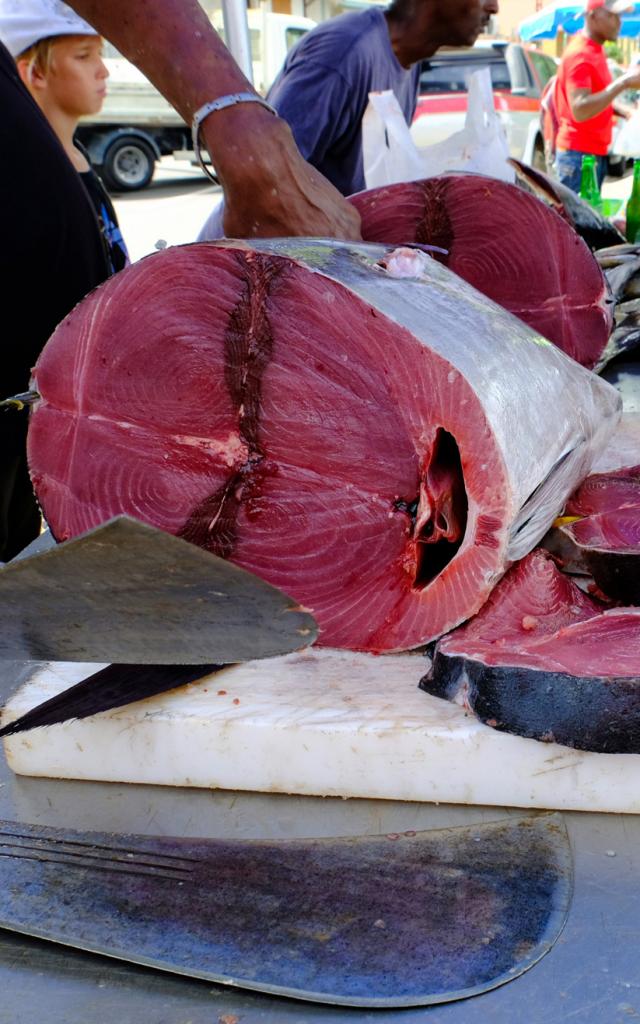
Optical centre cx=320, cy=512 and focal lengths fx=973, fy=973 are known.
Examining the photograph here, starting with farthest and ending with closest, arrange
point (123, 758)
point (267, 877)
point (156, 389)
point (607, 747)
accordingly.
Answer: point (156, 389) → point (123, 758) → point (607, 747) → point (267, 877)

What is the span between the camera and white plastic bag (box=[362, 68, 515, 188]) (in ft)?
9.20

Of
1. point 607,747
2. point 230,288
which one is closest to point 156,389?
point 230,288

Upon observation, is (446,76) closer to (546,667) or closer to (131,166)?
(131,166)

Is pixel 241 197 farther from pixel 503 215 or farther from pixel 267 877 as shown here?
pixel 267 877

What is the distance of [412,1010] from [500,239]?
1.94 metres

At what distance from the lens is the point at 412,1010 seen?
113cm

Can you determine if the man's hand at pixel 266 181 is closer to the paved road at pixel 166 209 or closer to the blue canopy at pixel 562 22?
the paved road at pixel 166 209

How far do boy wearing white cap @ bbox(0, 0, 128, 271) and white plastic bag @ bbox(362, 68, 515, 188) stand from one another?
3.44 ft

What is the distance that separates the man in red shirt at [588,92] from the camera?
25.8ft

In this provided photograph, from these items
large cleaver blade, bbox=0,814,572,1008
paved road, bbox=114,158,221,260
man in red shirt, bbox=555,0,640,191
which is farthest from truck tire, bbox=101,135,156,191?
large cleaver blade, bbox=0,814,572,1008

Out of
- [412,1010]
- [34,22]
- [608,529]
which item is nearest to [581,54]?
[34,22]

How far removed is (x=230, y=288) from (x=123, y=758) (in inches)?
32.3

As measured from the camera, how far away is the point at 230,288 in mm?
1697

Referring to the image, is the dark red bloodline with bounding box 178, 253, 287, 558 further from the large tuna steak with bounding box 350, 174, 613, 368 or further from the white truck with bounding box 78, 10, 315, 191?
the white truck with bounding box 78, 10, 315, 191
